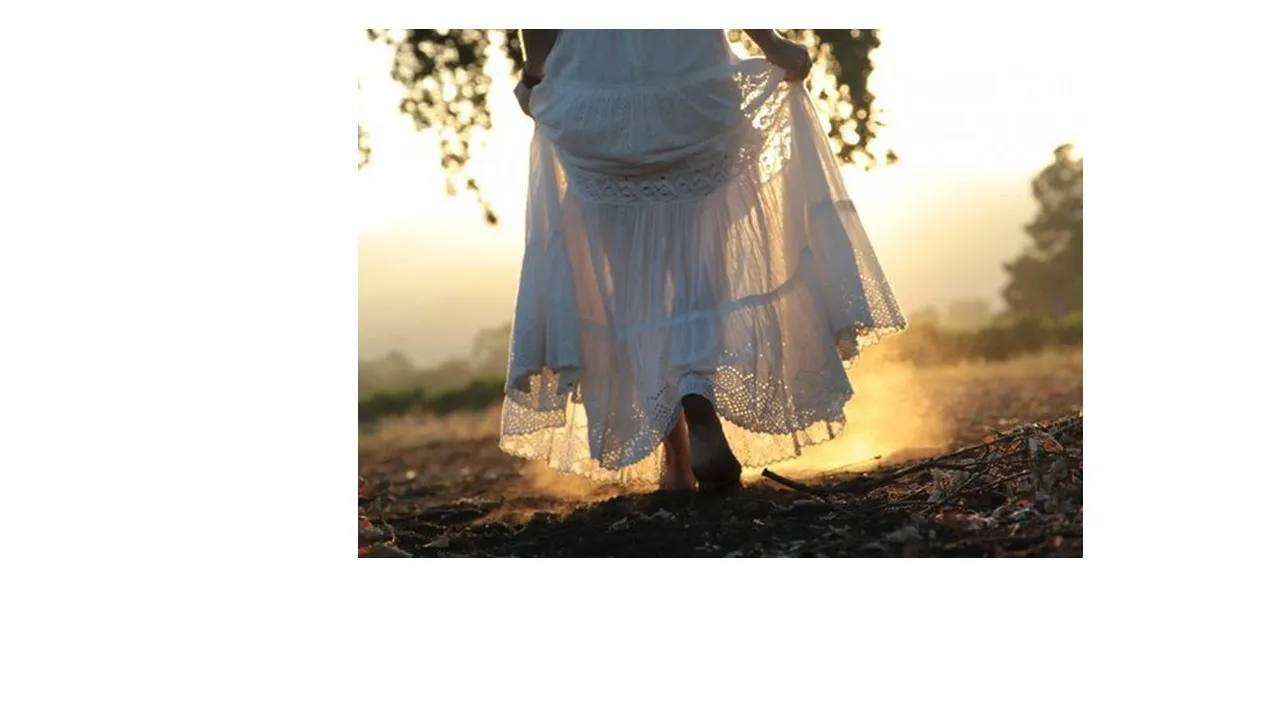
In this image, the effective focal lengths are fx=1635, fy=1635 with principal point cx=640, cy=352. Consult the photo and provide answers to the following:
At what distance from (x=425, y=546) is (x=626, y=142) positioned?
98cm

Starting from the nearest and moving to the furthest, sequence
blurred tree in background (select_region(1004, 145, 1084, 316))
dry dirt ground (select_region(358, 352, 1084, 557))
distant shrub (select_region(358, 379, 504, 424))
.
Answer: dry dirt ground (select_region(358, 352, 1084, 557)), blurred tree in background (select_region(1004, 145, 1084, 316)), distant shrub (select_region(358, 379, 504, 424))

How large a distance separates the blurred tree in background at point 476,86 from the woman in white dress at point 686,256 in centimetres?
10

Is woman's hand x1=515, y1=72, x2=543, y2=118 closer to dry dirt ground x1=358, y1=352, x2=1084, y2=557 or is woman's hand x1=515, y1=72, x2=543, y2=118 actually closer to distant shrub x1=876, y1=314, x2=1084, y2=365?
dry dirt ground x1=358, y1=352, x2=1084, y2=557

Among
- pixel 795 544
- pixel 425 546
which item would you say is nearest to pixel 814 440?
pixel 795 544

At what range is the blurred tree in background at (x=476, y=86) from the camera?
3.55 metres

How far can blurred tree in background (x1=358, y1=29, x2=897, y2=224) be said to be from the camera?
355cm

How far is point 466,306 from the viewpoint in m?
3.67

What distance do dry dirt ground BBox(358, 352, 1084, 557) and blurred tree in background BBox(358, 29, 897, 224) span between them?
1.75 feet

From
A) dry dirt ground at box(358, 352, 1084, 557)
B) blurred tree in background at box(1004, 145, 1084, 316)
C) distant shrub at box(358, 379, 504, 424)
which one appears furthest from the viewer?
distant shrub at box(358, 379, 504, 424)

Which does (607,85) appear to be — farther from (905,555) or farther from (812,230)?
(905,555)

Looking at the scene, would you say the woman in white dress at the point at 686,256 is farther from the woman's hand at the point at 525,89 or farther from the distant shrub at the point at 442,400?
the distant shrub at the point at 442,400

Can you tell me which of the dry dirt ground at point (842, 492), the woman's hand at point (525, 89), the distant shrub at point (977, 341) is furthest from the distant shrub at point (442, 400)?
the distant shrub at point (977, 341)

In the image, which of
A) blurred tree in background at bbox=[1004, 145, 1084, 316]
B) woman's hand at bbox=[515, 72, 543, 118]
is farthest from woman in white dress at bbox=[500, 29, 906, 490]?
blurred tree in background at bbox=[1004, 145, 1084, 316]

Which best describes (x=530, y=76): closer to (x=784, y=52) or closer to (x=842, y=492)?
(x=784, y=52)
